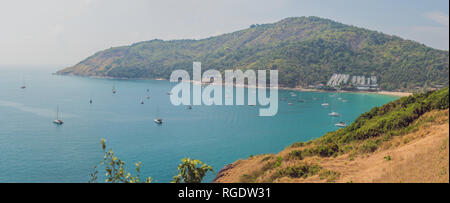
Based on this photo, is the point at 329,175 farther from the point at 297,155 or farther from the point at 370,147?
the point at 297,155

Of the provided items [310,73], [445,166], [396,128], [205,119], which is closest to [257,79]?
[310,73]

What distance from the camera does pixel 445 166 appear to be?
12336 millimetres

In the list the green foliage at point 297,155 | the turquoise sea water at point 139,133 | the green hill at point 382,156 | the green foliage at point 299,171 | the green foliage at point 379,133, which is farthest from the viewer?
the turquoise sea water at point 139,133

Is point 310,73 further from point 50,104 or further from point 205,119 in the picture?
point 50,104

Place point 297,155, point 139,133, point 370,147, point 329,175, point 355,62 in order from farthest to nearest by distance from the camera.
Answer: point 355,62, point 139,133, point 297,155, point 370,147, point 329,175

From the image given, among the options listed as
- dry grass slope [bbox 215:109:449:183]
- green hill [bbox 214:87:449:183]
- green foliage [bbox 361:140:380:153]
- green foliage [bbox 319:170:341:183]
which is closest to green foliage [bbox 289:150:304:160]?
green hill [bbox 214:87:449:183]

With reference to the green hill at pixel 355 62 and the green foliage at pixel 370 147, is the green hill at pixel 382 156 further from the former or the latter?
the green hill at pixel 355 62

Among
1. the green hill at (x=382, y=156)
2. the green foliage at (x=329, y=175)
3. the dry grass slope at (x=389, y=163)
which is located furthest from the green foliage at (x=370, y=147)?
the green foliage at (x=329, y=175)

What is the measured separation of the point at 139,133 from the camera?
54.1 m

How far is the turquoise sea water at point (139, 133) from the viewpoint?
36.6 metres

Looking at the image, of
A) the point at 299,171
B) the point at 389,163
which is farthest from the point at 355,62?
the point at 389,163

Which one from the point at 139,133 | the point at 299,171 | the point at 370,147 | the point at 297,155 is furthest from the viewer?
the point at 139,133

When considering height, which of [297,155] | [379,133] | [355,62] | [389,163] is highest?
[355,62]

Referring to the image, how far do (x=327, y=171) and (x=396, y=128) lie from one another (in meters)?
9.00
